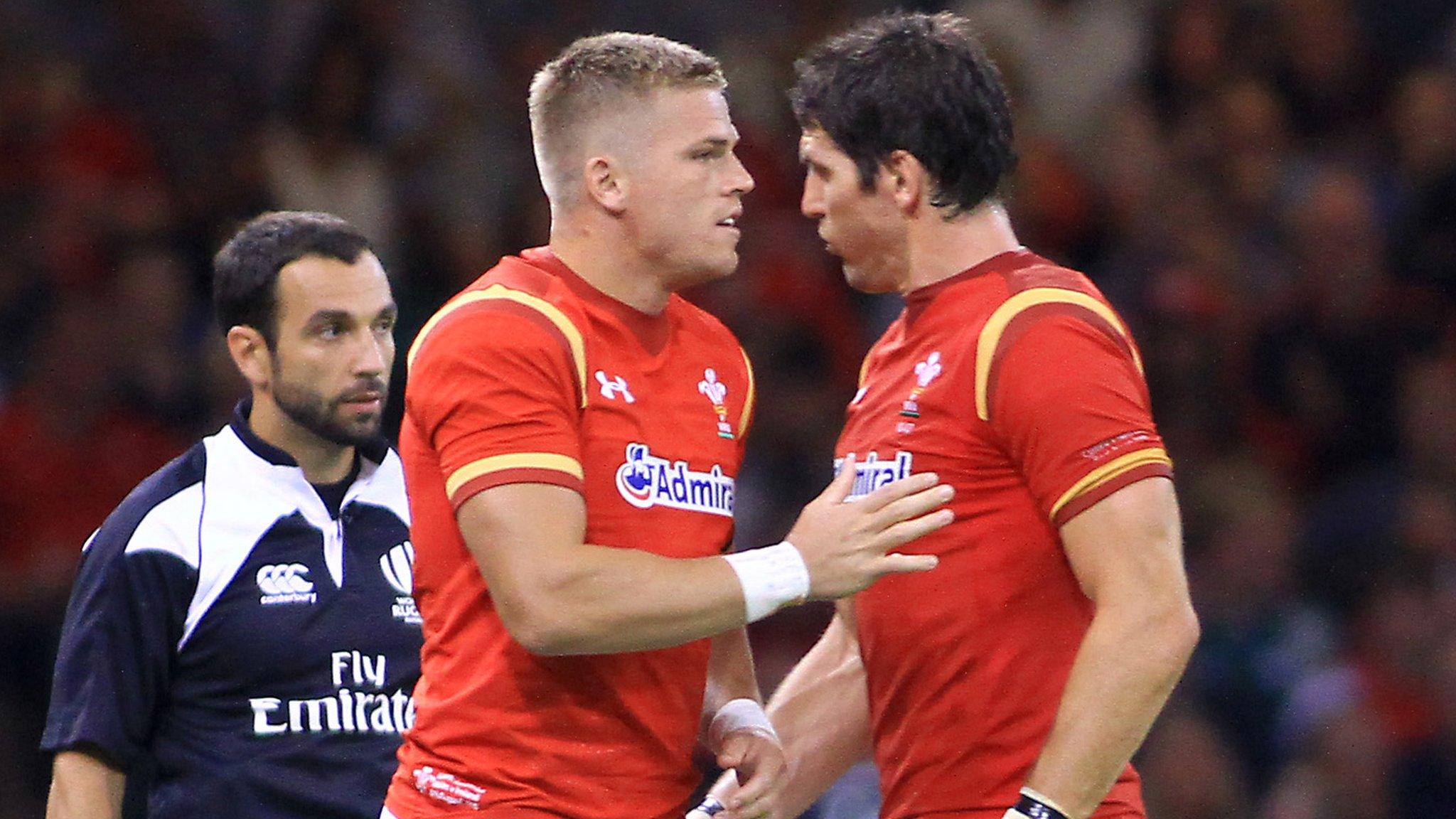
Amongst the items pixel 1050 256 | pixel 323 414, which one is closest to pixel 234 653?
pixel 323 414

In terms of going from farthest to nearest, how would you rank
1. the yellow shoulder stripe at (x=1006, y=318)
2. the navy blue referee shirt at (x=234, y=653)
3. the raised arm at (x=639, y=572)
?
the navy blue referee shirt at (x=234, y=653), the yellow shoulder stripe at (x=1006, y=318), the raised arm at (x=639, y=572)

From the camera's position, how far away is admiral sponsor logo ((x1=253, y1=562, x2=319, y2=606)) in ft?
13.7

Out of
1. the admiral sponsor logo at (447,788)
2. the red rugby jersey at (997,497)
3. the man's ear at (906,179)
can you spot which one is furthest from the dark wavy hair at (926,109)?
the admiral sponsor logo at (447,788)

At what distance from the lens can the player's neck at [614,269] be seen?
3650 millimetres

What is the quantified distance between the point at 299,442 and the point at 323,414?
97 mm

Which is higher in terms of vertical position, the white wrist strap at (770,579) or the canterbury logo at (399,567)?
the white wrist strap at (770,579)

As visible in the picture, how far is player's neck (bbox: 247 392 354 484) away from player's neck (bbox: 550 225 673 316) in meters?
0.95

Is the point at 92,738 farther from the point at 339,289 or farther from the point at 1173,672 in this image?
the point at 1173,672

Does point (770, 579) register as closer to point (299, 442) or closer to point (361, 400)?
point (361, 400)

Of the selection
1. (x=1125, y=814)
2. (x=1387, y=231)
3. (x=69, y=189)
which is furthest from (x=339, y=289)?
(x=1387, y=231)

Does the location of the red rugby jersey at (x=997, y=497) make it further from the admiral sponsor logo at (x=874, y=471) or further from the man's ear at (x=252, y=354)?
the man's ear at (x=252, y=354)

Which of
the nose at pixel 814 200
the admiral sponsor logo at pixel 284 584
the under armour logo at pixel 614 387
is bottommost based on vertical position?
the admiral sponsor logo at pixel 284 584

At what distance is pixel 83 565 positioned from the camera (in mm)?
4141

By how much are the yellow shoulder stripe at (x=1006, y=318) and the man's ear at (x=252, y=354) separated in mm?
1694
